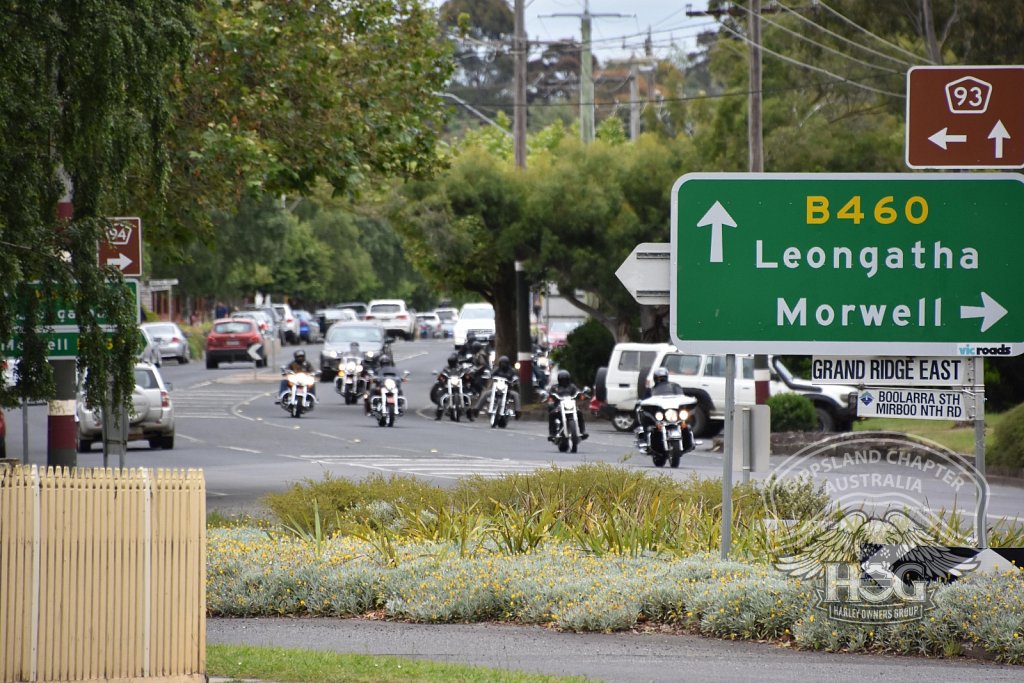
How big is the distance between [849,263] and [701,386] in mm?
20407

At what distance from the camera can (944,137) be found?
897 centimetres

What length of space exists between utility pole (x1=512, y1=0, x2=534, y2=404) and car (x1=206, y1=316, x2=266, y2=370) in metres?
18.4

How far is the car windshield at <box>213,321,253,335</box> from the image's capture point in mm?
53000

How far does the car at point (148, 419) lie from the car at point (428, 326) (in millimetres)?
60859

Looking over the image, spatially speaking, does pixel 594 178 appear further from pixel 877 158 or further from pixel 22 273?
pixel 22 273

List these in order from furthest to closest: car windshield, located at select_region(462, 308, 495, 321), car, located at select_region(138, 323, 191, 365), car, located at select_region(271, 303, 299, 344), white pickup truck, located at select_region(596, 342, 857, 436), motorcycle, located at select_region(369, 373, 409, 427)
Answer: car, located at select_region(271, 303, 299, 344) < car windshield, located at select_region(462, 308, 495, 321) < car, located at select_region(138, 323, 191, 365) < motorcycle, located at select_region(369, 373, 409, 427) < white pickup truck, located at select_region(596, 342, 857, 436)

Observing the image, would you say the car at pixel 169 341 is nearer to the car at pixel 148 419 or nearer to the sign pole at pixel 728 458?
the car at pixel 148 419

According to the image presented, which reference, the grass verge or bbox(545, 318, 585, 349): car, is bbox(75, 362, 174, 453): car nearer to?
the grass verge

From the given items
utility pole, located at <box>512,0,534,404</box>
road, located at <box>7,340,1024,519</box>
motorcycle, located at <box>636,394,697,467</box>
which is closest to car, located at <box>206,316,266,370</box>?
road, located at <box>7,340,1024,519</box>

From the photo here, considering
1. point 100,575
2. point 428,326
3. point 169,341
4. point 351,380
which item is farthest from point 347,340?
point 428,326

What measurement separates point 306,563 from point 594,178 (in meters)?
25.7

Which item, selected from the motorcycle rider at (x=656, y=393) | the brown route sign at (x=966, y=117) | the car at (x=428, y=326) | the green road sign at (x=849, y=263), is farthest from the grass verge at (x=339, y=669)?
the car at (x=428, y=326)

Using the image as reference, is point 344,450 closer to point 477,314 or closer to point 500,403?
point 500,403

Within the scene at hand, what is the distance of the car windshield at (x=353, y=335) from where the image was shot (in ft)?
143
